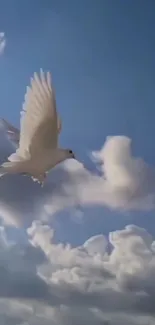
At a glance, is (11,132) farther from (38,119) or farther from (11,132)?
(38,119)

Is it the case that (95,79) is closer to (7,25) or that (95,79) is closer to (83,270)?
(7,25)

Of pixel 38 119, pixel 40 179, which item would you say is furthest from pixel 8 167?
pixel 38 119

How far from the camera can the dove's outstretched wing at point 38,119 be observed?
67.7 inches

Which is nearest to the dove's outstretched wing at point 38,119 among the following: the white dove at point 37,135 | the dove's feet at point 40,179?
the white dove at point 37,135

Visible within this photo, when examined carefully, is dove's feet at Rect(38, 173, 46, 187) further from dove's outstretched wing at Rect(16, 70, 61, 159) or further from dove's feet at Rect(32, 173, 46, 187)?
dove's outstretched wing at Rect(16, 70, 61, 159)

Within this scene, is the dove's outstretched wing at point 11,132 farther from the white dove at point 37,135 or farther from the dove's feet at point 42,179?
the dove's feet at point 42,179

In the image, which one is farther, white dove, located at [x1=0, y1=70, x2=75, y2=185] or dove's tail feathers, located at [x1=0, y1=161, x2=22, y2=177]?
dove's tail feathers, located at [x1=0, y1=161, x2=22, y2=177]

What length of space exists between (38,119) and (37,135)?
2.7 inches

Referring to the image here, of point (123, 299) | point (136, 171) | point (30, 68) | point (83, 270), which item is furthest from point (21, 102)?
point (123, 299)

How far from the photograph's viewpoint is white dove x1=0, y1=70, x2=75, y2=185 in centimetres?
173

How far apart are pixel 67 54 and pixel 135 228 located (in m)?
0.60

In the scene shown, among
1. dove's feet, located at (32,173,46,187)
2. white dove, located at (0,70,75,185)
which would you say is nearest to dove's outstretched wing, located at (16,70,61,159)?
white dove, located at (0,70,75,185)

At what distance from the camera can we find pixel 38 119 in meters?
1.74

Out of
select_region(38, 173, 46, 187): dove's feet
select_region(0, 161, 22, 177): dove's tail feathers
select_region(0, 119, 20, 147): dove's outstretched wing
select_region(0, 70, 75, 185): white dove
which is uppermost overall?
select_region(0, 119, 20, 147): dove's outstretched wing
